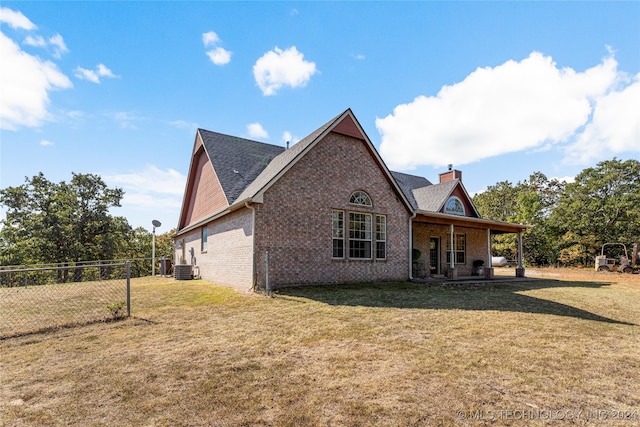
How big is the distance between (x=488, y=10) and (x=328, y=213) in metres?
7.72

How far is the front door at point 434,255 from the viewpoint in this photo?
1658cm

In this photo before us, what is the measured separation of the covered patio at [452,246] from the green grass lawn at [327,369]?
7.77 meters

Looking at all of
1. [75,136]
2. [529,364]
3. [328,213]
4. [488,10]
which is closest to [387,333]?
[529,364]

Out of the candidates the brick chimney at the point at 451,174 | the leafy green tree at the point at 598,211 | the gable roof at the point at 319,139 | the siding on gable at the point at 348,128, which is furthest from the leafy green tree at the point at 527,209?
the siding on gable at the point at 348,128

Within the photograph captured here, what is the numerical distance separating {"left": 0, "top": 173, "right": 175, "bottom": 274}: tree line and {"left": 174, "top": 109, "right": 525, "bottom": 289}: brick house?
15181 mm

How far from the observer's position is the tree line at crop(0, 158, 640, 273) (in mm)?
25891

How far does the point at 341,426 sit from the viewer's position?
2.56 m

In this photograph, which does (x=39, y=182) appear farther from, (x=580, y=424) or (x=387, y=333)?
(x=580, y=424)

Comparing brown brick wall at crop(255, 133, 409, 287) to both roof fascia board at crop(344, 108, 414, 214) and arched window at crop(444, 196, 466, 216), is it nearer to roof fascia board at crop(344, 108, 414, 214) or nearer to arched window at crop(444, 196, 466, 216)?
roof fascia board at crop(344, 108, 414, 214)

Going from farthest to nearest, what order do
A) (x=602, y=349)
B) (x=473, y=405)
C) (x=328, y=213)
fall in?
(x=328, y=213) < (x=602, y=349) < (x=473, y=405)

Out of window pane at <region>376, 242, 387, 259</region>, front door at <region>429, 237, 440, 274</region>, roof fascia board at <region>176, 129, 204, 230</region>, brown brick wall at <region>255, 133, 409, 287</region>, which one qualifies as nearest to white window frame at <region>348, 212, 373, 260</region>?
brown brick wall at <region>255, 133, 409, 287</region>

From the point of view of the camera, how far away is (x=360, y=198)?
12383 millimetres

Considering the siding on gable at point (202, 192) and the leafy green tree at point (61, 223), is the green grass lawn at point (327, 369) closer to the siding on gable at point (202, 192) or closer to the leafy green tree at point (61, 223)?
the siding on gable at point (202, 192)

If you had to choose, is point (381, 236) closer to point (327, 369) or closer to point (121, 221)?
point (327, 369)
